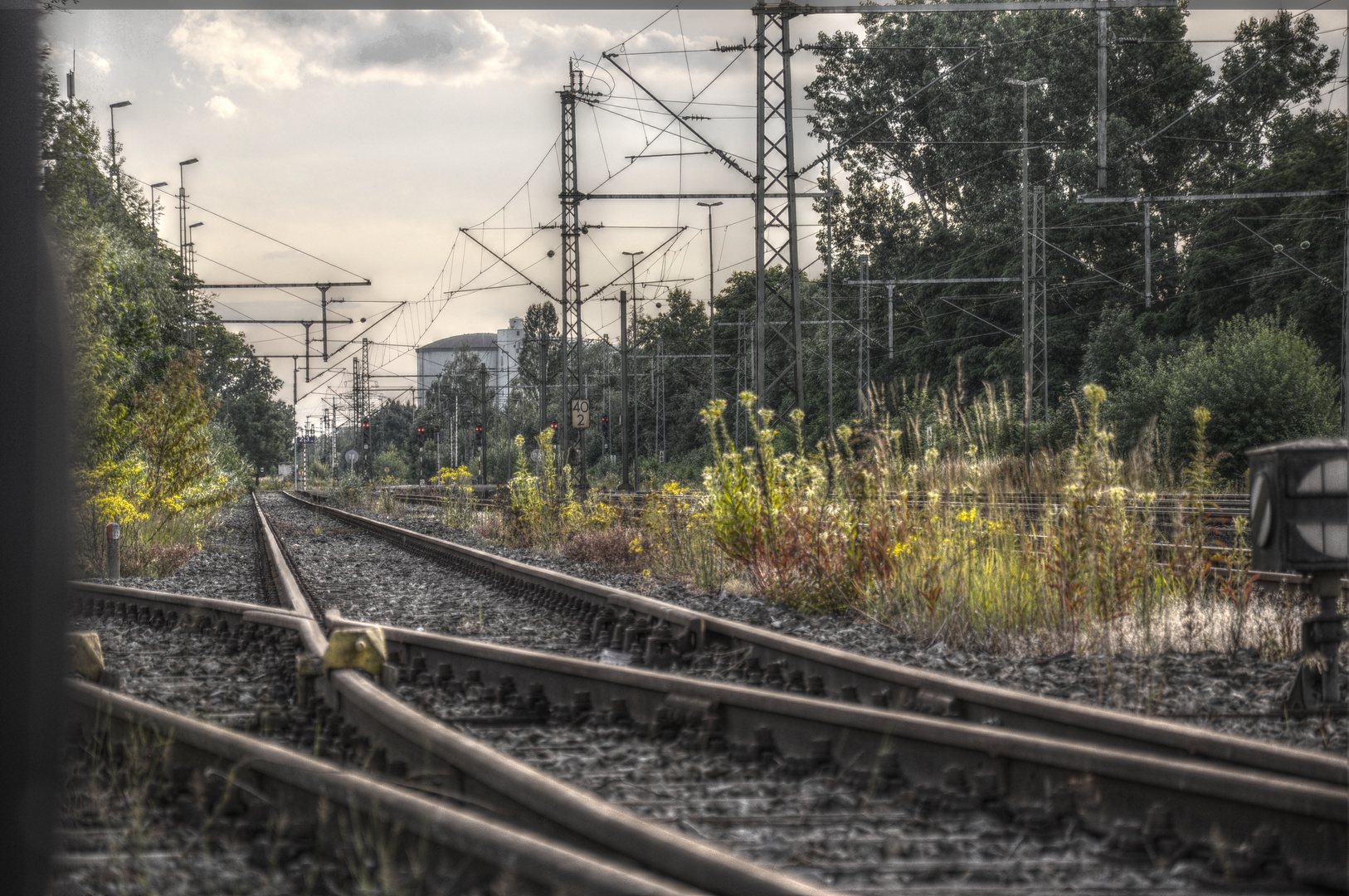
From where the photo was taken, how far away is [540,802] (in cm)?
309

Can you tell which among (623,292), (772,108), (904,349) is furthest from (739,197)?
(904,349)

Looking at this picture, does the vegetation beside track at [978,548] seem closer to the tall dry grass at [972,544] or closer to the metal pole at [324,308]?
the tall dry grass at [972,544]

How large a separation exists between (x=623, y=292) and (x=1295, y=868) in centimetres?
3229

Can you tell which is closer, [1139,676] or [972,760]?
[972,760]

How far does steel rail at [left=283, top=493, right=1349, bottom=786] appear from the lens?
3.50 metres

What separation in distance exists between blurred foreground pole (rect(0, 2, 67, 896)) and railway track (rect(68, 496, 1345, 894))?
1311 mm

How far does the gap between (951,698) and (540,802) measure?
2.18 m

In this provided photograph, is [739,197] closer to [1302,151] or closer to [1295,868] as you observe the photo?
[1295,868]

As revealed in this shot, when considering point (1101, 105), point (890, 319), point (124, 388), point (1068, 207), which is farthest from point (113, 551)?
point (1068, 207)

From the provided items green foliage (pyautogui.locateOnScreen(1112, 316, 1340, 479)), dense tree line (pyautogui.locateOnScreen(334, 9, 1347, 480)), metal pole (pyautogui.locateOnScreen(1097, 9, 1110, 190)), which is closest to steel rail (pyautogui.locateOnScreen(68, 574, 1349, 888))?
metal pole (pyautogui.locateOnScreen(1097, 9, 1110, 190))

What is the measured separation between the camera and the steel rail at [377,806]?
239cm

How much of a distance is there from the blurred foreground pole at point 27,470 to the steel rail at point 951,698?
3243 millimetres

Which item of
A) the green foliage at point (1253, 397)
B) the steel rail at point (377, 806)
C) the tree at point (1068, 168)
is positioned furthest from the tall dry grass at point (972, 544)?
the tree at point (1068, 168)

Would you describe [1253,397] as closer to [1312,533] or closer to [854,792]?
[1312,533]
